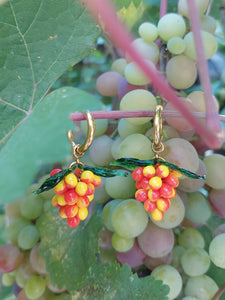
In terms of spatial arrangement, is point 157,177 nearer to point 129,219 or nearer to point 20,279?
point 129,219

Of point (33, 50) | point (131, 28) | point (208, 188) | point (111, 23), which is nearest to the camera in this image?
point (111, 23)

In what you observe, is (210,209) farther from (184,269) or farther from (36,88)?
(36,88)

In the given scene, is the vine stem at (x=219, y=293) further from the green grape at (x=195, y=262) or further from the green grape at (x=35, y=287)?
the green grape at (x=35, y=287)

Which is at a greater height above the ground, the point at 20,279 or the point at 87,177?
the point at 87,177

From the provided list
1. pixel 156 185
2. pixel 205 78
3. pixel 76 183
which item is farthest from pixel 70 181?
pixel 205 78

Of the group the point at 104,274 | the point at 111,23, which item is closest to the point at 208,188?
the point at 104,274
